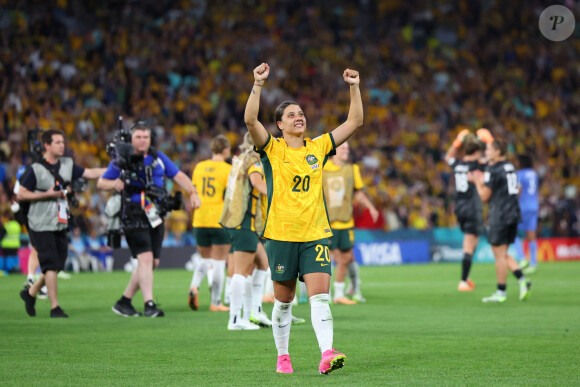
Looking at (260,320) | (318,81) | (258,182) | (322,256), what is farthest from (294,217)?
(318,81)

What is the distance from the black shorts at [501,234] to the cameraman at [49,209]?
6714 mm

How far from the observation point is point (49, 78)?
89.1 feet

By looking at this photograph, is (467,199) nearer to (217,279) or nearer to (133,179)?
(217,279)

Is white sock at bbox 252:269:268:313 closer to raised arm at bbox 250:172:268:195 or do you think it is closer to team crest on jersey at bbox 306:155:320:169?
raised arm at bbox 250:172:268:195

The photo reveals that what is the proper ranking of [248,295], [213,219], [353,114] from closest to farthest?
1. [353,114]
2. [248,295]
3. [213,219]

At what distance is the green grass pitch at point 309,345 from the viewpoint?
6.95 meters

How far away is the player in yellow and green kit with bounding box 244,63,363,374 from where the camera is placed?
720cm

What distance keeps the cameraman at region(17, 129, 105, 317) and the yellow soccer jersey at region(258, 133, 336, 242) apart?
17.3ft

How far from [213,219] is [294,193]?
5.94m

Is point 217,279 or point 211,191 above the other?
point 211,191

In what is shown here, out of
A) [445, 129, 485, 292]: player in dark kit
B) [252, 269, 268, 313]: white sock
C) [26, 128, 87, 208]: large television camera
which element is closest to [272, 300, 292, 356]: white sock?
[252, 269, 268, 313]: white sock

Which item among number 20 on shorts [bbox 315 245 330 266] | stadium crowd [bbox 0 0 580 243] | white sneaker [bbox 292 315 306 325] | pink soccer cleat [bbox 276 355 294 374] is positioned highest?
stadium crowd [bbox 0 0 580 243]

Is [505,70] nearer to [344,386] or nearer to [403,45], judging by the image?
[403,45]

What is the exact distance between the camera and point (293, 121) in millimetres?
7371
